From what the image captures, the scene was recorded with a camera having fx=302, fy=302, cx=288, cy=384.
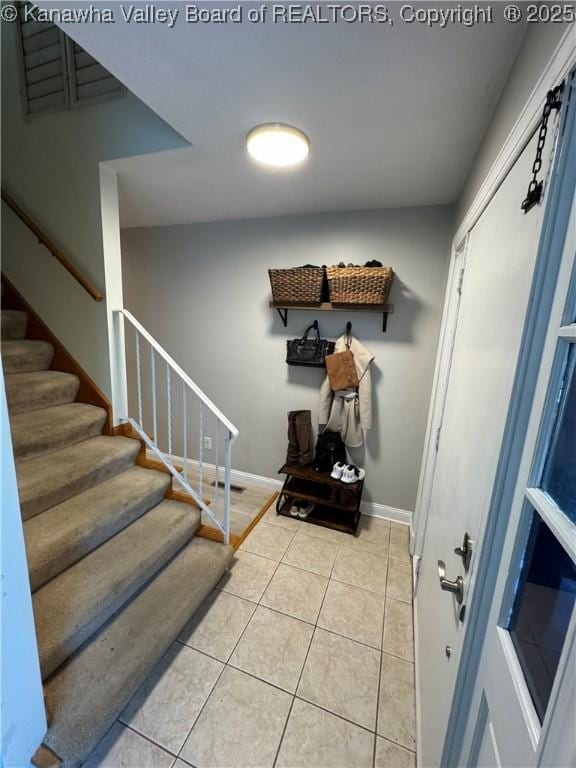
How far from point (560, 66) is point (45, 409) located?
105 inches

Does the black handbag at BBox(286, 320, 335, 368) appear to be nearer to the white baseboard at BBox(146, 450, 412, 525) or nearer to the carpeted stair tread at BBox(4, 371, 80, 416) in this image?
the white baseboard at BBox(146, 450, 412, 525)

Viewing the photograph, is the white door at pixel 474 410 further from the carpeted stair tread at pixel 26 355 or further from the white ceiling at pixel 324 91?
the carpeted stair tread at pixel 26 355

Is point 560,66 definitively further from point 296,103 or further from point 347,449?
point 347,449

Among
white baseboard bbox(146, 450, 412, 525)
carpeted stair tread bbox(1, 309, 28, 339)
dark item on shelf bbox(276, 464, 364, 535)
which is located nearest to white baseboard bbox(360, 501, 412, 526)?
white baseboard bbox(146, 450, 412, 525)

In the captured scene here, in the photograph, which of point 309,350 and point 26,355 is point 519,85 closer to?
point 309,350

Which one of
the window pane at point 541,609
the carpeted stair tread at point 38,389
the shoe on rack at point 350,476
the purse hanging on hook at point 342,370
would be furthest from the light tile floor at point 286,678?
the carpeted stair tread at point 38,389

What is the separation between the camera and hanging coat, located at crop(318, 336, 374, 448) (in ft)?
7.29

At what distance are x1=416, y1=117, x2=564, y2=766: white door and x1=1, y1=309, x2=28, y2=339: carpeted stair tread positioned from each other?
2.82 metres

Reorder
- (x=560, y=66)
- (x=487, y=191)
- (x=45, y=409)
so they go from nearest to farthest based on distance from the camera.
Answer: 1. (x=560, y=66)
2. (x=487, y=191)
3. (x=45, y=409)

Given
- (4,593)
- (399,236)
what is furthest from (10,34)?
(4,593)

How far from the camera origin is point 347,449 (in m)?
2.45

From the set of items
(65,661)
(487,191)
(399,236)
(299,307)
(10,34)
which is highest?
(10,34)

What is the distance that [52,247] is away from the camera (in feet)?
6.40

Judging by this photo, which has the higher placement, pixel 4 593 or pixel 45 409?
pixel 45 409
